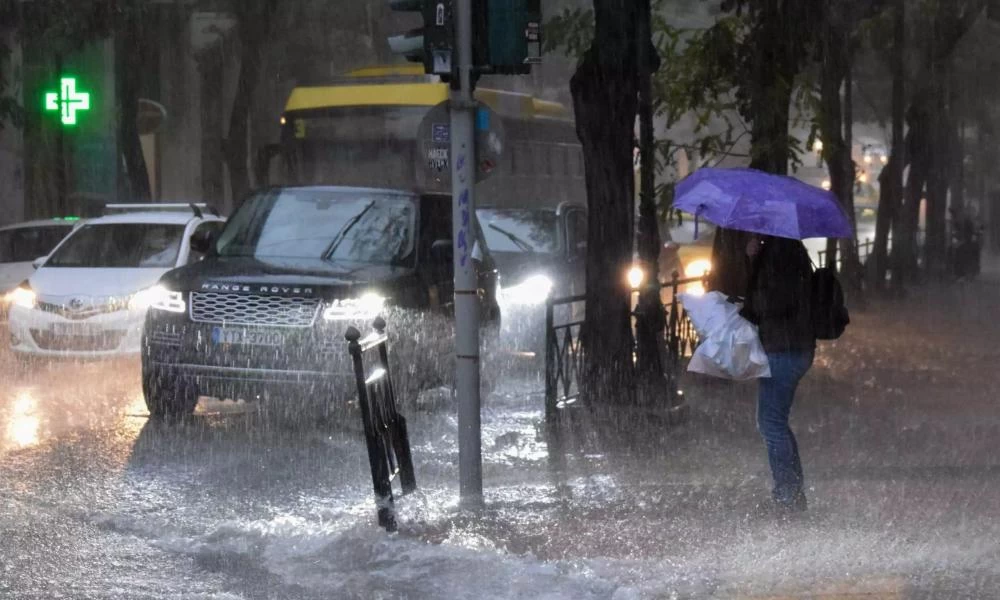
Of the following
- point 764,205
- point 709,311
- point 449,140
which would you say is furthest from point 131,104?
point 764,205

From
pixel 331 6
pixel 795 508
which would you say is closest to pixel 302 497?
pixel 795 508

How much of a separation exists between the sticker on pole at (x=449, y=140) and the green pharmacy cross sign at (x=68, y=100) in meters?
14.5

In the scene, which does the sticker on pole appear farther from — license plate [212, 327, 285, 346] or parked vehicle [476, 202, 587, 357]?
parked vehicle [476, 202, 587, 357]

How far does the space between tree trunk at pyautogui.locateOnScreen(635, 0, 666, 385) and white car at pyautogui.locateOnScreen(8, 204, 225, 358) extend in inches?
157

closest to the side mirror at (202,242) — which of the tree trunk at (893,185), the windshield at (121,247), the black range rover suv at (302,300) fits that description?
the black range rover suv at (302,300)

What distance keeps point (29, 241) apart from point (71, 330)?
5.89 m

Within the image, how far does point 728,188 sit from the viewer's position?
8336 mm

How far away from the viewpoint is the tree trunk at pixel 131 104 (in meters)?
25.3

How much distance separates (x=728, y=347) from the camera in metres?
8.08

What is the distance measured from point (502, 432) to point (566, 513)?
3.01 meters

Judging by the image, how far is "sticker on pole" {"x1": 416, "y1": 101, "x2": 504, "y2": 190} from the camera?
27.2ft

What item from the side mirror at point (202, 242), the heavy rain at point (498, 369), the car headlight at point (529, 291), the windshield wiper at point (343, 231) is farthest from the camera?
the car headlight at point (529, 291)

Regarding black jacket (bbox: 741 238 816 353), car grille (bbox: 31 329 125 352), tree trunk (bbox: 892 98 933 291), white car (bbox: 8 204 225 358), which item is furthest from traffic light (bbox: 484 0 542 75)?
tree trunk (bbox: 892 98 933 291)

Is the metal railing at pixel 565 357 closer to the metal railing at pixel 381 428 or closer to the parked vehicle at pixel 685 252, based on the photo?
the metal railing at pixel 381 428
